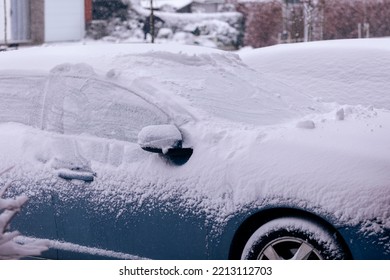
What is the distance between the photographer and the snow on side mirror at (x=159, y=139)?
251cm

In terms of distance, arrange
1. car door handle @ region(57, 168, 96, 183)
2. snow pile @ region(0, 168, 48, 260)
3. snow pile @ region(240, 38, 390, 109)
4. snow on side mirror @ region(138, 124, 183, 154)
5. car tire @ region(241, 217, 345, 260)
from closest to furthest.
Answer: snow pile @ region(0, 168, 48, 260) < car tire @ region(241, 217, 345, 260) < snow on side mirror @ region(138, 124, 183, 154) < car door handle @ region(57, 168, 96, 183) < snow pile @ region(240, 38, 390, 109)

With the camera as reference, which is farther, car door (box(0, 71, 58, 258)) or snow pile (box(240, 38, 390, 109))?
snow pile (box(240, 38, 390, 109))

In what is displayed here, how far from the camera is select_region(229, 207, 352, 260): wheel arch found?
236 cm

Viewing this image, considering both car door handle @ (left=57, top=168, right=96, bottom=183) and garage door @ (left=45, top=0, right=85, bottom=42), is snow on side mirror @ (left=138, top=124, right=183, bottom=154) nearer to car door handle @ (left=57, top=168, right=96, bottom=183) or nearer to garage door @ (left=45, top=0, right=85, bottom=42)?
car door handle @ (left=57, top=168, right=96, bottom=183)

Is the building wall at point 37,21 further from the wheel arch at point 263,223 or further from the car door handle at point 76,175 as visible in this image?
the wheel arch at point 263,223

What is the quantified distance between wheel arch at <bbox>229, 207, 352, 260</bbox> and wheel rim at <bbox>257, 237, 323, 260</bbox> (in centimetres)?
9

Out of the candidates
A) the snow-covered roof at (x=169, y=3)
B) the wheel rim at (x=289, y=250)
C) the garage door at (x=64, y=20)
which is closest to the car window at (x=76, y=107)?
the wheel rim at (x=289, y=250)

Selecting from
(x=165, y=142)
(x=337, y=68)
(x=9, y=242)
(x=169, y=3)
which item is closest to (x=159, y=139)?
(x=165, y=142)

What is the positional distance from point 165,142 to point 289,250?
617mm

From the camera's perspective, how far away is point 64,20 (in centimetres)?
473

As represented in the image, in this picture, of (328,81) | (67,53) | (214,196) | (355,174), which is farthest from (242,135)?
(328,81)

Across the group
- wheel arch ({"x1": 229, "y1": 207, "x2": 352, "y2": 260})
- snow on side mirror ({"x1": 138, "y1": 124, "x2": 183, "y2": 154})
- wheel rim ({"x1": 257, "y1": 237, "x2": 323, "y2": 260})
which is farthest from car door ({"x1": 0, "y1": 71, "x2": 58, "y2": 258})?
wheel rim ({"x1": 257, "y1": 237, "x2": 323, "y2": 260})
